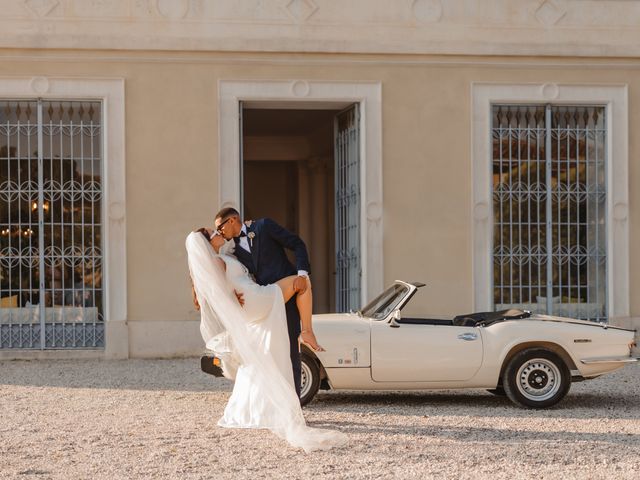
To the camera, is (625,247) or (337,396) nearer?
(337,396)

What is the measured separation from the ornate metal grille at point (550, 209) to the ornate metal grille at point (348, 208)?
1.85m

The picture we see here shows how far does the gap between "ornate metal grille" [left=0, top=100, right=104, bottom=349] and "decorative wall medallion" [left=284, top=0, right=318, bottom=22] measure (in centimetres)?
278

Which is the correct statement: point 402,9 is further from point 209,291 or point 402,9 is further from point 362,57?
point 209,291

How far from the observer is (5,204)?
13.8 m

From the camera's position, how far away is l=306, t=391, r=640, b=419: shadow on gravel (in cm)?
895

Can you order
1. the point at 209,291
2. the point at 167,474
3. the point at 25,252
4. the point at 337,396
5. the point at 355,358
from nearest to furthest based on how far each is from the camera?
1. the point at 167,474
2. the point at 209,291
3. the point at 355,358
4. the point at 337,396
5. the point at 25,252

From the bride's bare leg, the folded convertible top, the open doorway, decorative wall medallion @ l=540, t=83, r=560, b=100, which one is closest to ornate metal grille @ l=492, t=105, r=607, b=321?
decorative wall medallion @ l=540, t=83, r=560, b=100

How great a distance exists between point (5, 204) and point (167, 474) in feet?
27.2

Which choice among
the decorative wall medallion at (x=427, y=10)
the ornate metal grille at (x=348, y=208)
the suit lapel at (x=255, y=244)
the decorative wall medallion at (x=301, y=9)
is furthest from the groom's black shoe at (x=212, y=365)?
the decorative wall medallion at (x=427, y=10)

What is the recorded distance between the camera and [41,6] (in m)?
13.7

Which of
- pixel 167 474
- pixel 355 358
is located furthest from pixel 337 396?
pixel 167 474

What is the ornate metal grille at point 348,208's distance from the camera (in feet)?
47.1

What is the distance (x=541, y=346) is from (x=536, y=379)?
0.94ft

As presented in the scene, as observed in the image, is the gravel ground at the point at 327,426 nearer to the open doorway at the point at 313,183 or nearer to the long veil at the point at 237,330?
the long veil at the point at 237,330
